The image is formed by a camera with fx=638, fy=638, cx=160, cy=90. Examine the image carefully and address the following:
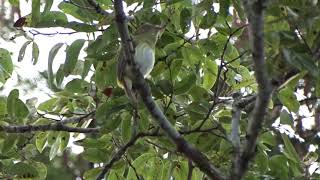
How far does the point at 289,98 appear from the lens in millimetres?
1696

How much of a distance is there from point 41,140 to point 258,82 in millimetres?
1089

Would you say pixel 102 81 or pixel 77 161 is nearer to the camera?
pixel 102 81

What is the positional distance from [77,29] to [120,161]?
1.30 feet

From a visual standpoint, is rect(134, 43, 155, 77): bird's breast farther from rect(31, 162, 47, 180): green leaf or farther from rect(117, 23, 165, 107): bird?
rect(31, 162, 47, 180): green leaf

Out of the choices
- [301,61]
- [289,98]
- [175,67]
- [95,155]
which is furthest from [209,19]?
[301,61]

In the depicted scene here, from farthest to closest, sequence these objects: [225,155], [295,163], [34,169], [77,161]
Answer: [77,161]
[34,169]
[295,163]
[225,155]

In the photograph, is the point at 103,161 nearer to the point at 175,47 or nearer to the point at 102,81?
the point at 102,81

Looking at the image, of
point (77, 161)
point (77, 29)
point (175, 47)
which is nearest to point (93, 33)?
point (77, 29)

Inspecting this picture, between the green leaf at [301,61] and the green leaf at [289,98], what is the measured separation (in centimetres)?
49

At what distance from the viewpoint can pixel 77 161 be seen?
4637 millimetres

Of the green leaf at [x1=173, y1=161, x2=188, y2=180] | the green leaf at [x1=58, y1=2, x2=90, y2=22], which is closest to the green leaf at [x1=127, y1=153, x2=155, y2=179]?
the green leaf at [x1=173, y1=161, x2=188, y2=180]

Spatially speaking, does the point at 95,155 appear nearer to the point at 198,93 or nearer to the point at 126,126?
the point at 126,126

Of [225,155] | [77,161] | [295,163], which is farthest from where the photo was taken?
[77,161]

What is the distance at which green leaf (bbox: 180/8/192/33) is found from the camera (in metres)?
1.74
